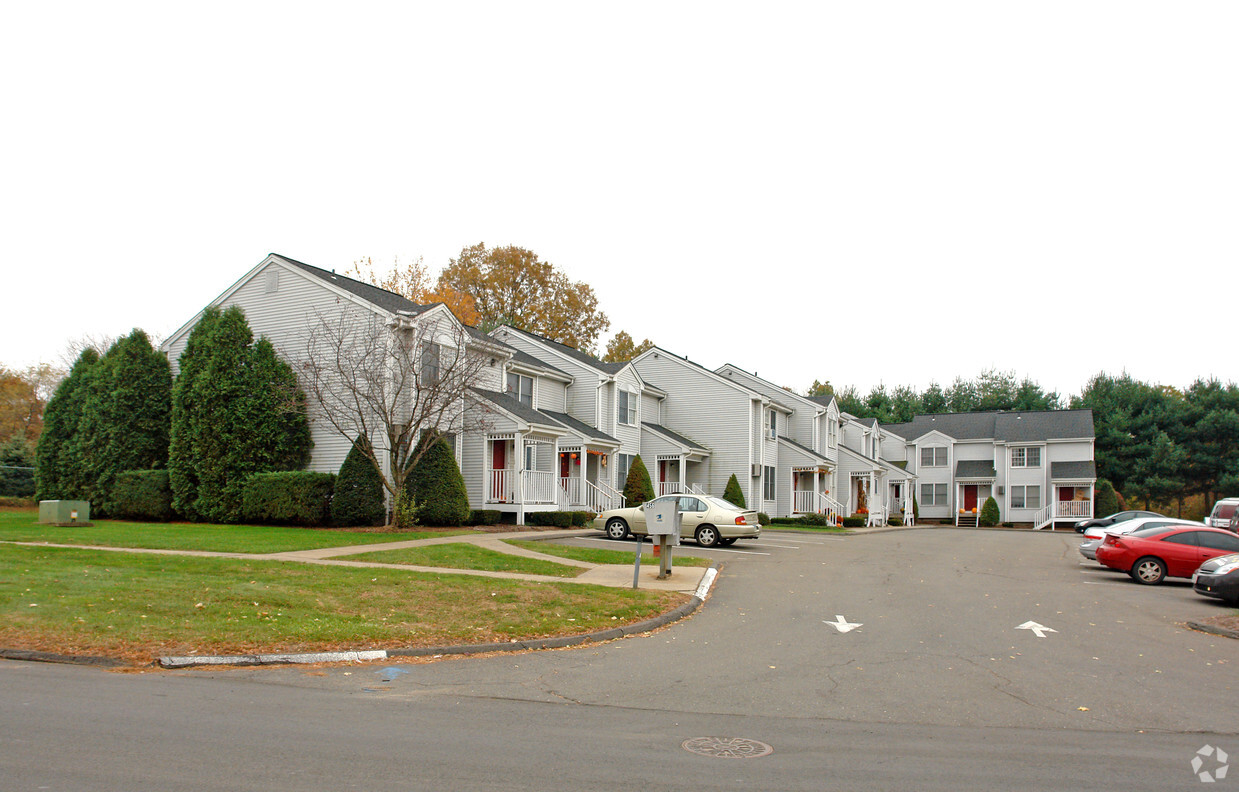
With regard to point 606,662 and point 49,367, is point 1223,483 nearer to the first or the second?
point 606,662

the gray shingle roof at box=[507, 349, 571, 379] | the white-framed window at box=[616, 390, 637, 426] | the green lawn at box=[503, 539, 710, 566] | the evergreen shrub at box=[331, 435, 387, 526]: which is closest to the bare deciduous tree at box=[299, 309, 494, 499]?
the evergreen shrub at box=[331, 435, 387, 526]

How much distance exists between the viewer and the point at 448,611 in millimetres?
12172

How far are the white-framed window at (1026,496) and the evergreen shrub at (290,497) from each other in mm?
48176

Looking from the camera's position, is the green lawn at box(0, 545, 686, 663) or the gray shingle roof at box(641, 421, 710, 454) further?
the gray shingle roof at box(641, 421, 710, 454)

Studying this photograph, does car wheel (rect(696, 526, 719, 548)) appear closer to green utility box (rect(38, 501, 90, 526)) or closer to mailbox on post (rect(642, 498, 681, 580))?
mailbox on post (rect(642, 498, 681, 580))

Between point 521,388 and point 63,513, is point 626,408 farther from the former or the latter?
point 63,513

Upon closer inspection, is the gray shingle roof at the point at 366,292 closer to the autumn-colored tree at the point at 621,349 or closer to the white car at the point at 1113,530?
the white car at the point at 1113,530

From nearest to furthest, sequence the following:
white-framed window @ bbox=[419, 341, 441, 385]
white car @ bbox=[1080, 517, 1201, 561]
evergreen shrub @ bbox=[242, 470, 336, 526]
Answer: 1. white car @ bbox=[1080, 517, 1201, 561]
2. evergreen shrub @ bbox=[242, 470, 336, 526]
3. white-framed window @ bbox=[419, 341, 441, 385]

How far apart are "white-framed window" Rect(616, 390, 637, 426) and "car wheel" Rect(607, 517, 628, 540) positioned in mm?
12342

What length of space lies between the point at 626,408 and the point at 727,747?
1296 inches

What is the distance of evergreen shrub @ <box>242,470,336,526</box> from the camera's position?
26031 millimetres

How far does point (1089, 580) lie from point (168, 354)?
30199 mm

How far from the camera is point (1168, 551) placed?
20.1 m

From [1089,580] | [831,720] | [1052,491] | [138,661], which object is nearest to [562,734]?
[831,720]
